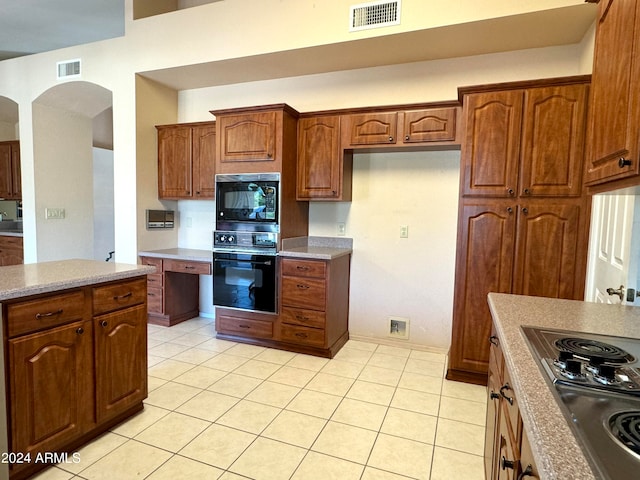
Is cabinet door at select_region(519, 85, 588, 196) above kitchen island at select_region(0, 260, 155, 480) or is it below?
above

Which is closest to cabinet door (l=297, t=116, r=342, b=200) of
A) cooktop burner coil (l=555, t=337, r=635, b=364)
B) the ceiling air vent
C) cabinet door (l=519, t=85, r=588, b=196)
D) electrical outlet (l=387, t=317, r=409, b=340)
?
the ceiling air vent

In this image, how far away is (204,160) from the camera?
3816mm

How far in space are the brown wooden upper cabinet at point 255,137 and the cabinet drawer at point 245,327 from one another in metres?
1.43

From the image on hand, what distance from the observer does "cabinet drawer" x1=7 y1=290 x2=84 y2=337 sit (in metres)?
1.50

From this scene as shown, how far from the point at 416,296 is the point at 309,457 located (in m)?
1.89

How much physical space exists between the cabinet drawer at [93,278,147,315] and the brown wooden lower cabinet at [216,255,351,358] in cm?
134

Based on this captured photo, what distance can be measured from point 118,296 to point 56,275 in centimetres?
31

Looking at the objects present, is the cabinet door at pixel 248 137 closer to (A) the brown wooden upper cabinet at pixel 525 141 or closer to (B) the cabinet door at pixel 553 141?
(A) the brown wooden upper cabinet at pixel 525 141

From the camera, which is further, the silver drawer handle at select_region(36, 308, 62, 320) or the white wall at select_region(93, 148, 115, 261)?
the white wall at select_region(93, 148, 115, 261)

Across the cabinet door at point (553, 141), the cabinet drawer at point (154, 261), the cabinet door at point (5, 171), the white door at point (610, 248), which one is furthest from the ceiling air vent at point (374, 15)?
the cabinet door at point (5, 171)

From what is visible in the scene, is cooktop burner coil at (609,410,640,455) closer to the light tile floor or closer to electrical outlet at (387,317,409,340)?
the light tile floor

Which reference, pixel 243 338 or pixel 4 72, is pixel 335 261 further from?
pixel 4 72

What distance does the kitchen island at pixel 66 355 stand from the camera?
59.5 inches

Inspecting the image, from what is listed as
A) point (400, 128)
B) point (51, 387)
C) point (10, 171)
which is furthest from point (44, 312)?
point (10, 171)
